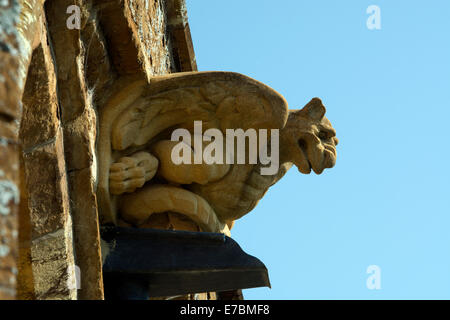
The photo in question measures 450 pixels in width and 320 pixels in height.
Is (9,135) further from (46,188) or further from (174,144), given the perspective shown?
(174,144)

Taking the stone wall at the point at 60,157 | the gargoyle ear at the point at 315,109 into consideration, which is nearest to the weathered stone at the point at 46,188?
the stone wall at the point at 60,157

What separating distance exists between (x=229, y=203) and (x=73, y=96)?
944 millimetres

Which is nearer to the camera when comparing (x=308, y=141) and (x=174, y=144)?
(x=174, y=144)

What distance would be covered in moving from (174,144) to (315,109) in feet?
2.26

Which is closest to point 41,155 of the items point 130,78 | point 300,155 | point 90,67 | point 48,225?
point 48,225

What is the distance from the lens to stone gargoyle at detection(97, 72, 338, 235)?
2.96 meters

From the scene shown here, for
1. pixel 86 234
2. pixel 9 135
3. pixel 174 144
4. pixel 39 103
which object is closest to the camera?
pixel 9 135

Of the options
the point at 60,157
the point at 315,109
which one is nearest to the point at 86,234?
the point at 60,157

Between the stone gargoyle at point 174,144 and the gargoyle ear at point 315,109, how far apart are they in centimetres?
17

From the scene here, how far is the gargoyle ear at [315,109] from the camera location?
3430mm

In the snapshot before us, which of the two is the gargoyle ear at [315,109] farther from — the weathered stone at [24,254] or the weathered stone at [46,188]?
the weathered stone at [24,254]

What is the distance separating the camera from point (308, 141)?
3.36 meters

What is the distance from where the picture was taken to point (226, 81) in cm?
312

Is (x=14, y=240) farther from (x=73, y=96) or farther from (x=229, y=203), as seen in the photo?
(x=229, y=203)
